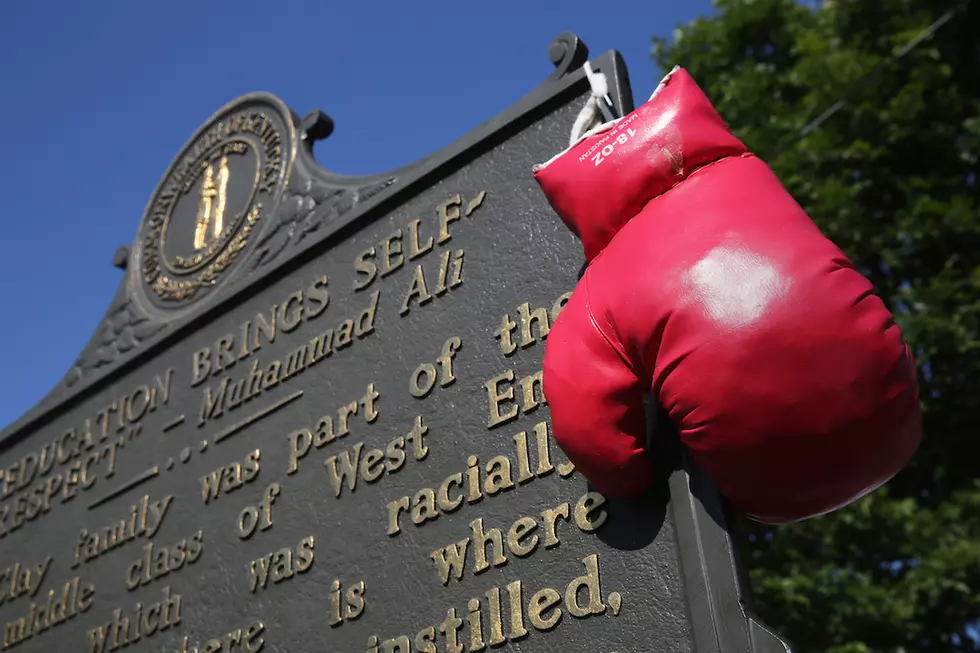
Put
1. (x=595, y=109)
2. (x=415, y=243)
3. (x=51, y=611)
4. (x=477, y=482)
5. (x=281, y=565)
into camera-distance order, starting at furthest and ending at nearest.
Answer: (x=51, y=611)
(x=415, y=243)
(x=281, y=565)
(x=595, y=109)
(x=477, y=482)

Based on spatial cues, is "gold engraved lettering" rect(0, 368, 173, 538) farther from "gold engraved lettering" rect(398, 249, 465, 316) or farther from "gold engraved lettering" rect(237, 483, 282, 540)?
"gold engraved lettering" rect(398, 249, 465, 316)

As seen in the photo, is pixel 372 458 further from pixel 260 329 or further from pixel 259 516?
pixel 260 329

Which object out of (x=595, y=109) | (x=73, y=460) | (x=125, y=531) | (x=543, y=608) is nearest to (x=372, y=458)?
(x=543, y=608)

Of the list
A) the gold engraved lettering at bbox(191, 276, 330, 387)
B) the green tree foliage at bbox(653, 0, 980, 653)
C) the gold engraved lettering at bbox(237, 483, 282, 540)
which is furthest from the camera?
the green tree foliage at bbox(653, 0, 980, 653)

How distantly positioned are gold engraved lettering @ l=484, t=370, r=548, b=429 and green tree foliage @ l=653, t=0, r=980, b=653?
16.3 ft

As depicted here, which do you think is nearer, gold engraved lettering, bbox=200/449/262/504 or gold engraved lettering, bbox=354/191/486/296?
gold engraved lettering, bbox=354/191/486/296

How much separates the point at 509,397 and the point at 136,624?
7.03ft

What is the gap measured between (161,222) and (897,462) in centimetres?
447

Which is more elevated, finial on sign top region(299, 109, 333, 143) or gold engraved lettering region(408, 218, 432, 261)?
finial on sign top region(299, 109, 333, 143)

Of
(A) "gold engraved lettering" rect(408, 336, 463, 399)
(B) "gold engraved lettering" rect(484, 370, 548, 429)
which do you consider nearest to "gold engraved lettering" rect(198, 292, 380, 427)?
(A) "gold engraved lettering" rect(408, 336, 463, 399)

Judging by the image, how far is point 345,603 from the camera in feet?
11.6

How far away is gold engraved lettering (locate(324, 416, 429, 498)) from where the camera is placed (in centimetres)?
361

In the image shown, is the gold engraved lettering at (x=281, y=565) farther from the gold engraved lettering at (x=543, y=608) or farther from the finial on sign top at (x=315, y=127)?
the finial on sign top at (x=315, y=127)

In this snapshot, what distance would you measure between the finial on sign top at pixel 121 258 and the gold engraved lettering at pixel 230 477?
1966mm
